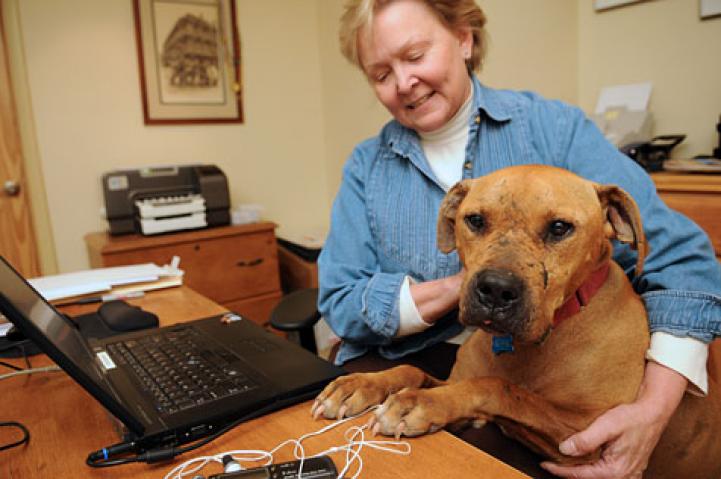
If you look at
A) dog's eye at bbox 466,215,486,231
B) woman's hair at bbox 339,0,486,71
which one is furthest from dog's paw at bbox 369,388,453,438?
woman's hair at bbox 339,0,486,71

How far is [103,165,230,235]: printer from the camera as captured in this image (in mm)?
2672

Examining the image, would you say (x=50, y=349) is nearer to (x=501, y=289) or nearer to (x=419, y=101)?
(x=501, y=289)

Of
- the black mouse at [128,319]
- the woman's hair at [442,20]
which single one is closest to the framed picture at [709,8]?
the woman's hair at [442,20]

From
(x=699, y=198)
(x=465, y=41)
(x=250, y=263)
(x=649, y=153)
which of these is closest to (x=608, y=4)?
(x=649, y=153)

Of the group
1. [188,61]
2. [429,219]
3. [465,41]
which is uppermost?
[188,61]

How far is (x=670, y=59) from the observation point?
2166 millimetres

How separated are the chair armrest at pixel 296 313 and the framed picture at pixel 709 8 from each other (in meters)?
1.77

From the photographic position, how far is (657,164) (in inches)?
76.2

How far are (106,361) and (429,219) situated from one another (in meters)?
0.73

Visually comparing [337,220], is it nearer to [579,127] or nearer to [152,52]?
[579,127]

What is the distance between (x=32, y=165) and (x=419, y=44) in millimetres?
2411

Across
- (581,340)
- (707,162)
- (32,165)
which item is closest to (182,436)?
(581,340)

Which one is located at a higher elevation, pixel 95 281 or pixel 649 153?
pixel 649 153

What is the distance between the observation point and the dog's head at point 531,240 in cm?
81
